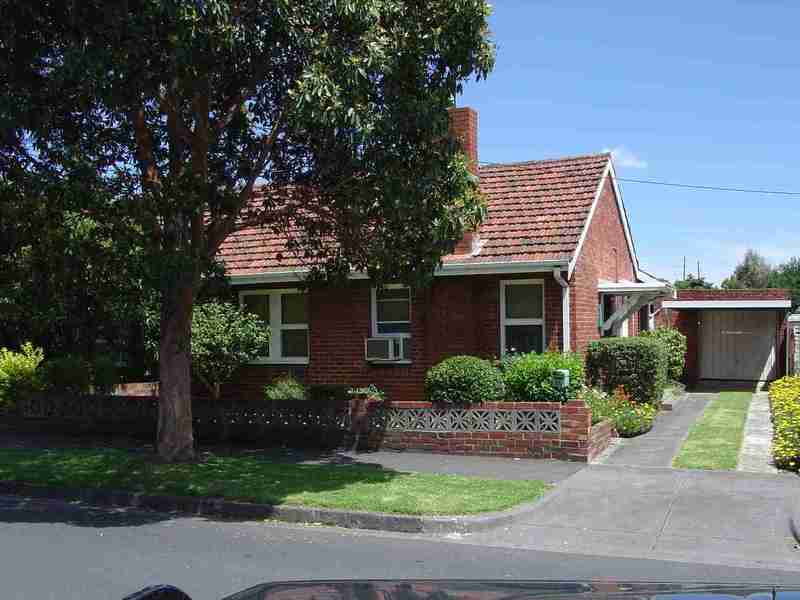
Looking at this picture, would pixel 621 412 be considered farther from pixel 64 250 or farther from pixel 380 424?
pixel 64 250

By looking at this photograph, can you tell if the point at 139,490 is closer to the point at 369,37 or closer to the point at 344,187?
the point at 344,187

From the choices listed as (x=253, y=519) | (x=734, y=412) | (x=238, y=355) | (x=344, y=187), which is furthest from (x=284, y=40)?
(x=734, y=412)

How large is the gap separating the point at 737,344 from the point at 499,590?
24.0 m

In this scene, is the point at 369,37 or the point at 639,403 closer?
the point at 369,37

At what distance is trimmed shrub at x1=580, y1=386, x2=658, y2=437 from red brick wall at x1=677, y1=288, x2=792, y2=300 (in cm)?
978

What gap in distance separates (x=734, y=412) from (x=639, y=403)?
3354 mm

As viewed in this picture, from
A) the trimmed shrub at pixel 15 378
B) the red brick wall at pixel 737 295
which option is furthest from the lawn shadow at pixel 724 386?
the trimmed shrub at pixel 15 378

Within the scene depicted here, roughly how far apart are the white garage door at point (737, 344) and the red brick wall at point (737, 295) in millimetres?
1133

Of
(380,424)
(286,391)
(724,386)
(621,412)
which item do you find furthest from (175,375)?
(724,386)

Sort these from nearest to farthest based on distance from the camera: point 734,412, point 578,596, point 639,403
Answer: point 578,596 → point 639,403 → point 734,412

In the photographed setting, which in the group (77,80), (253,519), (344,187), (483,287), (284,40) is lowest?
(253,519)

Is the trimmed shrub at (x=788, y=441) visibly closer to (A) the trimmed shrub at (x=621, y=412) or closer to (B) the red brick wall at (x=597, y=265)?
(A) the trimmed shrub at (x=621, y=412)

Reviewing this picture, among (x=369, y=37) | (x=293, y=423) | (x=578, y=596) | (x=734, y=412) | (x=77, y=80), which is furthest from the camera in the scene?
(x=734, y=412)

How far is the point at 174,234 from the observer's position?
35.8 ft
